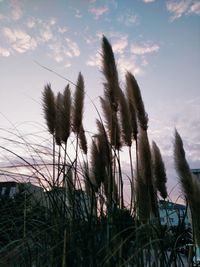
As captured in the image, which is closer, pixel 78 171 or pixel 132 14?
pixel 78 171

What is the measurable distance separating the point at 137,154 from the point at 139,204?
564 mm

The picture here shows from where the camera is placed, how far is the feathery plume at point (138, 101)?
2.58 m

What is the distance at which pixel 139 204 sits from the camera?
2.04m

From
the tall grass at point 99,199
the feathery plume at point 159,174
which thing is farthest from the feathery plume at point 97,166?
the feathery plume at point 159,174

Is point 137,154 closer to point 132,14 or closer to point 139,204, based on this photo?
point 139,204

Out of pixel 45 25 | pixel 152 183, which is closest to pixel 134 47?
pixel 45 25

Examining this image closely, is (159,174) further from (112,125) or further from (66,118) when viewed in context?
(66,118)

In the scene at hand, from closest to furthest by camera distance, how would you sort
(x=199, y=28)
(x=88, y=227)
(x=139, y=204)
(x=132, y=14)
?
1. (x=88, y=227)
2. (x=139, y=204)
3. (x=199, y=28)
4. (x=132, y=14)

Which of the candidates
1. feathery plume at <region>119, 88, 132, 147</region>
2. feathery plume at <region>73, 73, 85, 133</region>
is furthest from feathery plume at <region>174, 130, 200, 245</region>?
feathery plume at <region>73, 73, 85, 133</region>

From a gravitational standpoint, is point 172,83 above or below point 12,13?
below

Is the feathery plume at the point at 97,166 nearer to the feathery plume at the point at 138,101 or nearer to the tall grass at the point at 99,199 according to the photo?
the tall grass at the point at 99,199

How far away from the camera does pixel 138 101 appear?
2596 mm

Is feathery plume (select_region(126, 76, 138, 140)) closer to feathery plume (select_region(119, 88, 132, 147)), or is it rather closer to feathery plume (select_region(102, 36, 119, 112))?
feathery plume (select_region(119, 88, 132, 147))

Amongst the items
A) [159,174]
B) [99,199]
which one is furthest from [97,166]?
[159,174]
